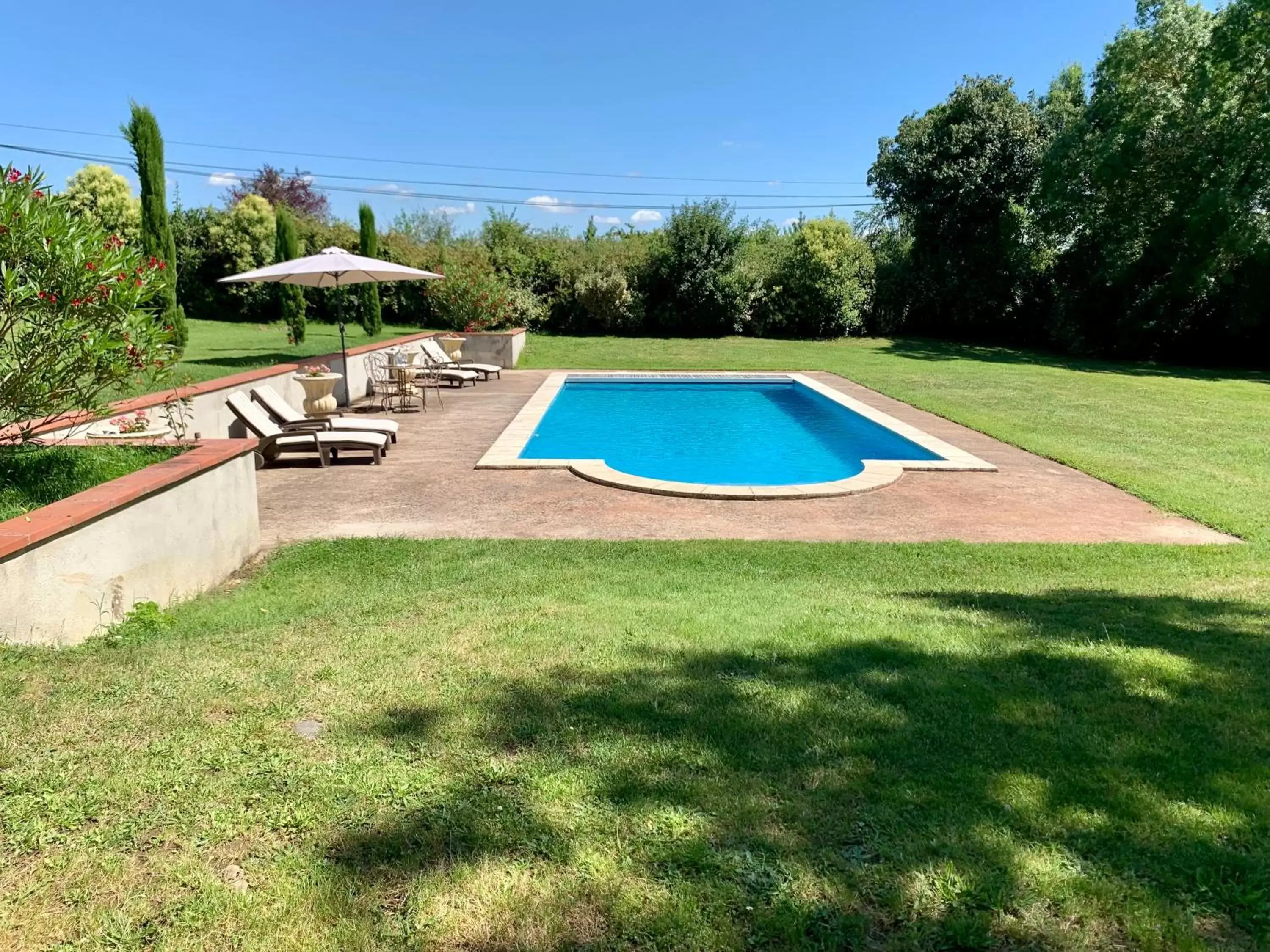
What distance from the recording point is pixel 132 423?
682cm

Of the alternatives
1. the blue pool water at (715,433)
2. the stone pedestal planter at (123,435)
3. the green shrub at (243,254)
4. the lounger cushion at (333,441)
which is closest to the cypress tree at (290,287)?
the blue pool water at (715,433)

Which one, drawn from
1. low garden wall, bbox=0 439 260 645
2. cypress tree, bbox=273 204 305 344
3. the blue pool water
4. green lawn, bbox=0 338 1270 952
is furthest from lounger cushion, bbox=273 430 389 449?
cypress tree, bbox=273 204 305 344

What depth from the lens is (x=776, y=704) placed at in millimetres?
2988

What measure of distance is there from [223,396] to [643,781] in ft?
28.6

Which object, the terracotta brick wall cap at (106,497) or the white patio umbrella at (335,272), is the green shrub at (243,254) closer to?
the white patio umbrella at (335,272)

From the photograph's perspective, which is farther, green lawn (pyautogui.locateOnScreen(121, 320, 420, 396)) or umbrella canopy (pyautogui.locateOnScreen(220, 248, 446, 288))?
green lawn (pyautogui.locateOnScreen(121, 320, 420, 396))

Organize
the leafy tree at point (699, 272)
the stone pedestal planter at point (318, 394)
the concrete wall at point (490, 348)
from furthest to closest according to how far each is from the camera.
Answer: the leafy tree at point (699, 272) < the concrete wall at point (490, 348) < the stone pedestal planter at point (318, 394)

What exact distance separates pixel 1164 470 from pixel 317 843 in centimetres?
987

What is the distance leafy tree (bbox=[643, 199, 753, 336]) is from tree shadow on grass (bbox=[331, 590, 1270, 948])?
23093mm

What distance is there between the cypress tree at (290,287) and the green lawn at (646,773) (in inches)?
588

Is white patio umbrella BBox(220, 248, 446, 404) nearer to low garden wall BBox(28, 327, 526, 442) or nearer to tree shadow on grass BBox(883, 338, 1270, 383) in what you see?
low garden wall BBox(28, 327, 526, 442)

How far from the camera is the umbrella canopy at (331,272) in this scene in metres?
11.7

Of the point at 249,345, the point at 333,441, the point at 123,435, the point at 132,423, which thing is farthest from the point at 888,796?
the point at 249,345

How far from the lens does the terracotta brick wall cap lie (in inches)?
137
